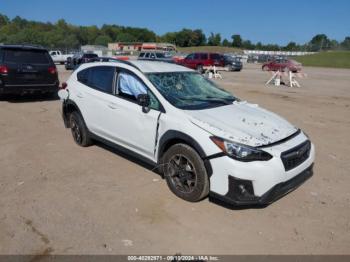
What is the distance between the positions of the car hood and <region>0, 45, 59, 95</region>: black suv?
779 cm

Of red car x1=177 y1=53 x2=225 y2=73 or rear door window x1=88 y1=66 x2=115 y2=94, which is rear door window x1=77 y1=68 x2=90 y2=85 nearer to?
rear door window x1=88 y1=66 x2=115 y2=94

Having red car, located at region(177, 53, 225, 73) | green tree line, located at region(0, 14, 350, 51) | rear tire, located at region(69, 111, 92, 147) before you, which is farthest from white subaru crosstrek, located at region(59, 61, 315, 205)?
green tree line, located at region(0, 14, 350, 51)

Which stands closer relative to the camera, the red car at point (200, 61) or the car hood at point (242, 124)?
the car hood at point (242, 124)

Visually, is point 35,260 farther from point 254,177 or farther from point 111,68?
point 111,68

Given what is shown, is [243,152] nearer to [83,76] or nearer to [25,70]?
[83,76]

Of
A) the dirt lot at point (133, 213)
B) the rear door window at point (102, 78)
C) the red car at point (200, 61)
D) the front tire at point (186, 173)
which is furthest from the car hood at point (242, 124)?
the red car at point (200, 61)

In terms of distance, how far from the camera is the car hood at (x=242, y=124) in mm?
3879

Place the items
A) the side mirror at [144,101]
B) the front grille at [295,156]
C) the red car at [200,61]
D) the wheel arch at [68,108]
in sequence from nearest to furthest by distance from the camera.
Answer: the front grille at [295,156]
the side mirror at [144,101]
the wheel arch at [68,108]
the red car at [200,61]

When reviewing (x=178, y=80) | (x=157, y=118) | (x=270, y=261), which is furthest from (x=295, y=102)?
(x=270, y=261)

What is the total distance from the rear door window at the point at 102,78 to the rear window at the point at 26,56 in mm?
5595

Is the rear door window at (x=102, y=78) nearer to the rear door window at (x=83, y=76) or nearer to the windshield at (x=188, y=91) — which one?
the rear door window at (x=83, y=76)

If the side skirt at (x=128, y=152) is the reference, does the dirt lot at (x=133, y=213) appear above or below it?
below

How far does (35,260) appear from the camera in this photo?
3.16 meters

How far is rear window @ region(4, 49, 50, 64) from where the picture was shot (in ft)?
33.8
